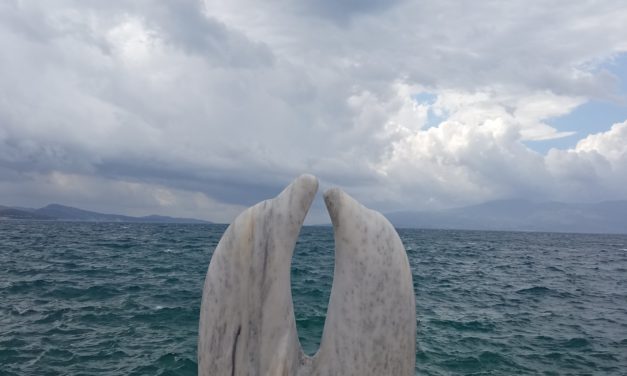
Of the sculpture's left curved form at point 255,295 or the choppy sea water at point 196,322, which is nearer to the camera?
the sculpture's left curved form at point 255,295

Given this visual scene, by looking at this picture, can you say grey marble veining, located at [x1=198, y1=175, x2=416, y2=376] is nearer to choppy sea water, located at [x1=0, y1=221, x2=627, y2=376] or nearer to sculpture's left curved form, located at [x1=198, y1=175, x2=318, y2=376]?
sculpture's left curved form, located at [x1=198, y1=175, x2=318, y2=376]

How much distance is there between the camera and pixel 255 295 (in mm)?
3803

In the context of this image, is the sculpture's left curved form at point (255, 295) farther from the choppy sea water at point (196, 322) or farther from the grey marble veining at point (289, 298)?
the choppy sea water at point (196, 322)

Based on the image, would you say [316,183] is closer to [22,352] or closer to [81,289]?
[22,352]

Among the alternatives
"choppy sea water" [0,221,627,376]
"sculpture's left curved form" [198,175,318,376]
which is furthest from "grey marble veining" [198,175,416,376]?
"choppy sea water" [0,221,627,376]

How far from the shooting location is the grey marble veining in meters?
3.69

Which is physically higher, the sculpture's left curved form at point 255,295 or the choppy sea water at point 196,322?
the sculpture's left curved form at point 255,295

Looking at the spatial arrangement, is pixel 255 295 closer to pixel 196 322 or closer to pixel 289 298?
pixel 289 298

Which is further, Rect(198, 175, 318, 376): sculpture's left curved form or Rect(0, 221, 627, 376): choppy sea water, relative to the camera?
Rect(0, 221, 627, 376): choppy sea water

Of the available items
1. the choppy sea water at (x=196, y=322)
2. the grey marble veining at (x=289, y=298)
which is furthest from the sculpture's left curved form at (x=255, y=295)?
the choppy sea water at (x=196, y=322)

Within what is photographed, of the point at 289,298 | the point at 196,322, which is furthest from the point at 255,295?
the point at 196,322

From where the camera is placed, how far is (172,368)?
10734 millimetres

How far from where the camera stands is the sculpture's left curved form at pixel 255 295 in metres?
3.75

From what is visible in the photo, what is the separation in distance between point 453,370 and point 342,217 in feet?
30.5
